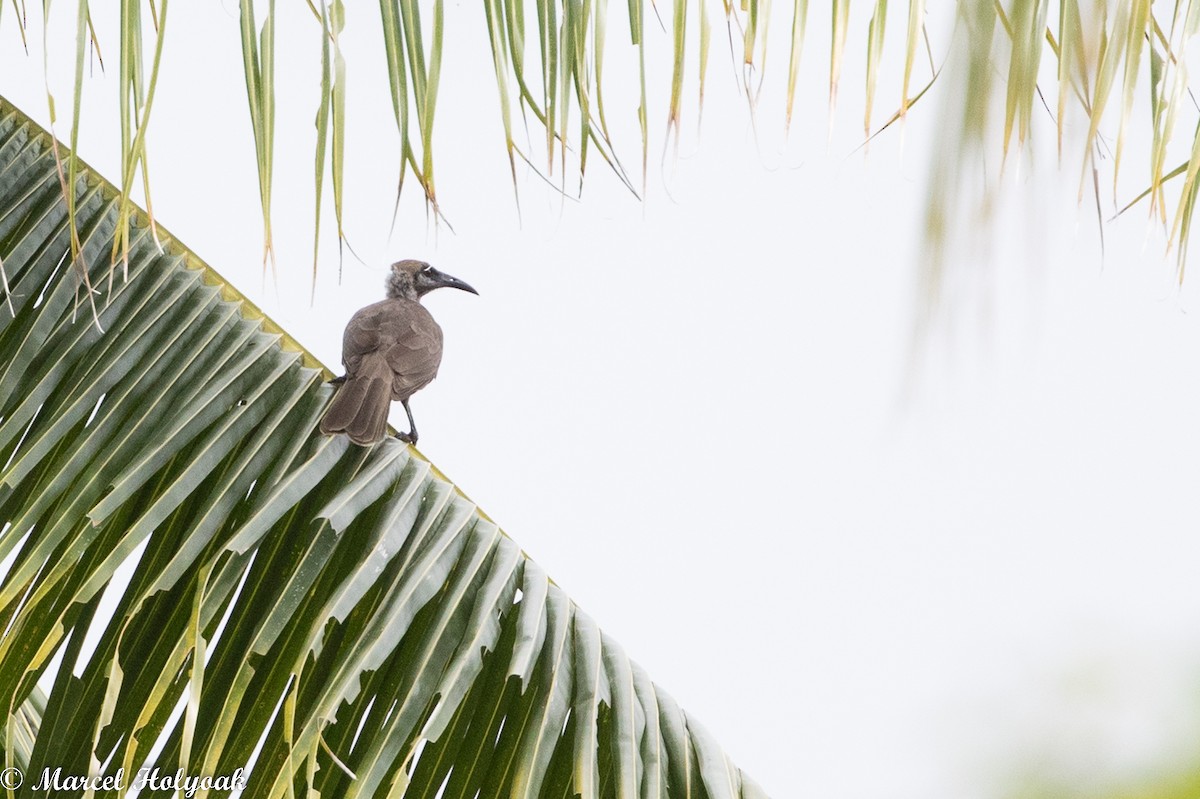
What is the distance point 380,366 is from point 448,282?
2249mm

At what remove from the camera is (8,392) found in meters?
2.55

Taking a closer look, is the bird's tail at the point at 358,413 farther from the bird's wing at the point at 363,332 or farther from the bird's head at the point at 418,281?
the bird's head at the point at 418,281

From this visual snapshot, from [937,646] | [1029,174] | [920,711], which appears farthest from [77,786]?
[937,646]

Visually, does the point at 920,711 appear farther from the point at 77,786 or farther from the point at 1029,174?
the point at 1029,174

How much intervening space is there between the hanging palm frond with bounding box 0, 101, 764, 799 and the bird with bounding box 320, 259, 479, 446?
0.18 feet

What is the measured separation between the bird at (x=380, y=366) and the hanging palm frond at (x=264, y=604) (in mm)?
55

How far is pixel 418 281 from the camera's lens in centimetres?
561

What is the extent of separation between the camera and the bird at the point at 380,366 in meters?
2.67

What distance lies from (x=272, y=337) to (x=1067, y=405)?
6.30 ft

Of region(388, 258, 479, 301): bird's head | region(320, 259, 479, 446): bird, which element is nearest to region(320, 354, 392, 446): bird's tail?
region(320, 259, 479, 446): bird
